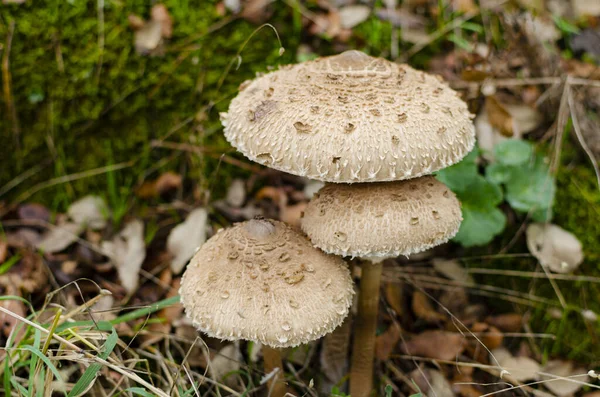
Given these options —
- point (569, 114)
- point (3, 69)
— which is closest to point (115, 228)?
point (3, 69)

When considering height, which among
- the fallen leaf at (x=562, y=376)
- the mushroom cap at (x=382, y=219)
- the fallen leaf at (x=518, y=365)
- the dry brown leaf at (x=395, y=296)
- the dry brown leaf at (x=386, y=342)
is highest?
the mushroom cap at (x=382, y=219)

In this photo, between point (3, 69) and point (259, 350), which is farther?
point (3, 69)

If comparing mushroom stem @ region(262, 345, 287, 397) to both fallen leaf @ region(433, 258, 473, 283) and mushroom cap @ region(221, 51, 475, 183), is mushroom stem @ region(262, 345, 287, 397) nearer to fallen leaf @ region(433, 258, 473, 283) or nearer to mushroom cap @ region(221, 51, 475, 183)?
mushroom cap @ region(221, 51, 475, 183)

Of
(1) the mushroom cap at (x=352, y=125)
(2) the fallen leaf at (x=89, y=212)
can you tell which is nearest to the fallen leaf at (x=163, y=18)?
(2) the fallen leaf at (x=89, y=212)

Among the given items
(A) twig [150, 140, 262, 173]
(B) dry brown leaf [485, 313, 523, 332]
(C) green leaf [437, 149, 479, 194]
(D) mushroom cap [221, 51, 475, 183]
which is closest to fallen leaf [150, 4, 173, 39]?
(A) twig [150, 140, 262, 173]

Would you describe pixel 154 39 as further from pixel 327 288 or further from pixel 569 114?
pixel 569 114

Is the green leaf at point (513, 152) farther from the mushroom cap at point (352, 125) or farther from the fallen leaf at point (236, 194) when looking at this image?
the fallen leaf at point (236, 194)

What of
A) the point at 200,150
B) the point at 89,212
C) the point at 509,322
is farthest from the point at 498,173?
the point at 89,212
